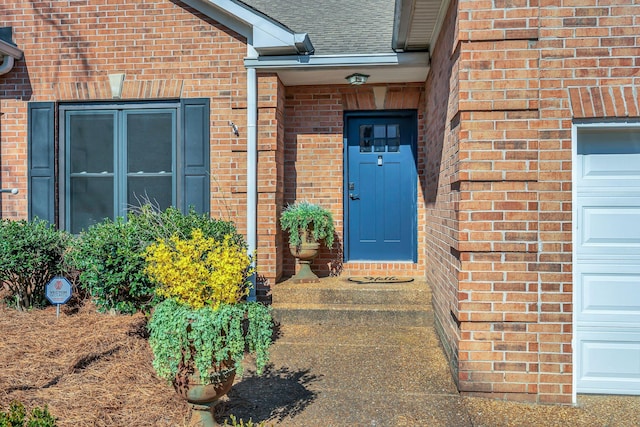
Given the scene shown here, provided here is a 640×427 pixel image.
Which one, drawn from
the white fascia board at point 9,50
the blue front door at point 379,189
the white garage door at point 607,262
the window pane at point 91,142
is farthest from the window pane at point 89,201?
the white garage door at point 607,262

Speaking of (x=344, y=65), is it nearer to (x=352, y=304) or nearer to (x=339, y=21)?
(x=339, y=21)

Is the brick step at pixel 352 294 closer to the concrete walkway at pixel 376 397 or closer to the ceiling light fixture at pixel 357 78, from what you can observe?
the concrete walkway at pixel 376 397

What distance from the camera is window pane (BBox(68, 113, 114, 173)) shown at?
6.16m

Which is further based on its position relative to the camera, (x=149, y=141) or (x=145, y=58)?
(x=149, y=141)

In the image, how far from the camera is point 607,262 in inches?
145

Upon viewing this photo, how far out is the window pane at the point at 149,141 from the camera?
20.0 feet

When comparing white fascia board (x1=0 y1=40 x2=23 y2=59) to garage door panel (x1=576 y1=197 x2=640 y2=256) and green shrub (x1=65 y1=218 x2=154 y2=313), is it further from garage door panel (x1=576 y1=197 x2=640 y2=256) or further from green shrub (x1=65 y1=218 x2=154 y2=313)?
garage door panel (x1=576 y1=197 x2=640 y2=256)

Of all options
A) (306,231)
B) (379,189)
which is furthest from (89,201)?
(379,189)

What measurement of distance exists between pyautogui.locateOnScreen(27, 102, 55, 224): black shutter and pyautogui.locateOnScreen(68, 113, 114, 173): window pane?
252mm

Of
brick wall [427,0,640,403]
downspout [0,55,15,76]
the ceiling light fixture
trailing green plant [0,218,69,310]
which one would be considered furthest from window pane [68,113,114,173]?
brick wall [427,0,640,403]

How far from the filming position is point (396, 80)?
6242 millimetres

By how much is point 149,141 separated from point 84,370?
3.26 meters

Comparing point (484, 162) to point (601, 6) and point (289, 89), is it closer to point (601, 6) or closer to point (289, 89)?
Answer: point (601, 6)

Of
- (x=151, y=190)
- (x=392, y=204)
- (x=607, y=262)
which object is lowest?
(x=607, y=262)
